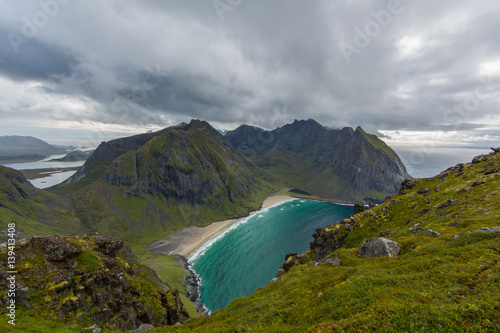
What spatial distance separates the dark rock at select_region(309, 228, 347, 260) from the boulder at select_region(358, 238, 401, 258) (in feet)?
90.0

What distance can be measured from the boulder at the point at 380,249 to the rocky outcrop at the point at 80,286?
1608 inches

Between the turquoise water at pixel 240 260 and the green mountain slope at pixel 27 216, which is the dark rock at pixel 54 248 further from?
the green mountain slope at pixel 27 216

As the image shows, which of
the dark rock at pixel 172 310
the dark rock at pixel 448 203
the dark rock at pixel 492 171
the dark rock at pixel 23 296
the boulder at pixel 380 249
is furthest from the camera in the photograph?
the dark rock at pixel 492 171

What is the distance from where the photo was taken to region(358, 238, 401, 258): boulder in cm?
2684

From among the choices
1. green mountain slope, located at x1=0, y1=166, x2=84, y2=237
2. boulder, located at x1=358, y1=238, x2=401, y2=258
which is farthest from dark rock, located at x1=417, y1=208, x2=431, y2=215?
green mountain slope, located at x1=0, y1=166, x2=84, y2=237

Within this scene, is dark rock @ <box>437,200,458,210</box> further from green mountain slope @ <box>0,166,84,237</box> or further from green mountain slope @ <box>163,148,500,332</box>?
green mountain slope @ <box>0,166,84,237</box>

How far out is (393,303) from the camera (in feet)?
41.7

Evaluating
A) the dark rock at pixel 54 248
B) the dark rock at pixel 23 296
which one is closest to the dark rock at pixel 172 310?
the dark rock at pixel 54 248

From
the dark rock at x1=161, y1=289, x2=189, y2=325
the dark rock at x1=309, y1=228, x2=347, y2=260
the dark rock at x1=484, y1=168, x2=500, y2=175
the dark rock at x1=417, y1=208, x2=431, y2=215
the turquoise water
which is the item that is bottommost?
the turquoise water

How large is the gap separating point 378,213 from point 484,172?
3102 cm

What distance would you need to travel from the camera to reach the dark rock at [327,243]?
55.1 meters

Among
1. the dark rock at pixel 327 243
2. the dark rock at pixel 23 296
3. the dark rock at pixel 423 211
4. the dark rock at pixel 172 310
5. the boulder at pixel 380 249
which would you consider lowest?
the dark rock at pixel 172 310

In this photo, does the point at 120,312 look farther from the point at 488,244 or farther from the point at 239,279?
the point at 239,279

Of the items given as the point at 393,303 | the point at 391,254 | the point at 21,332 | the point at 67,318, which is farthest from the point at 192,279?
the point at 393,303
